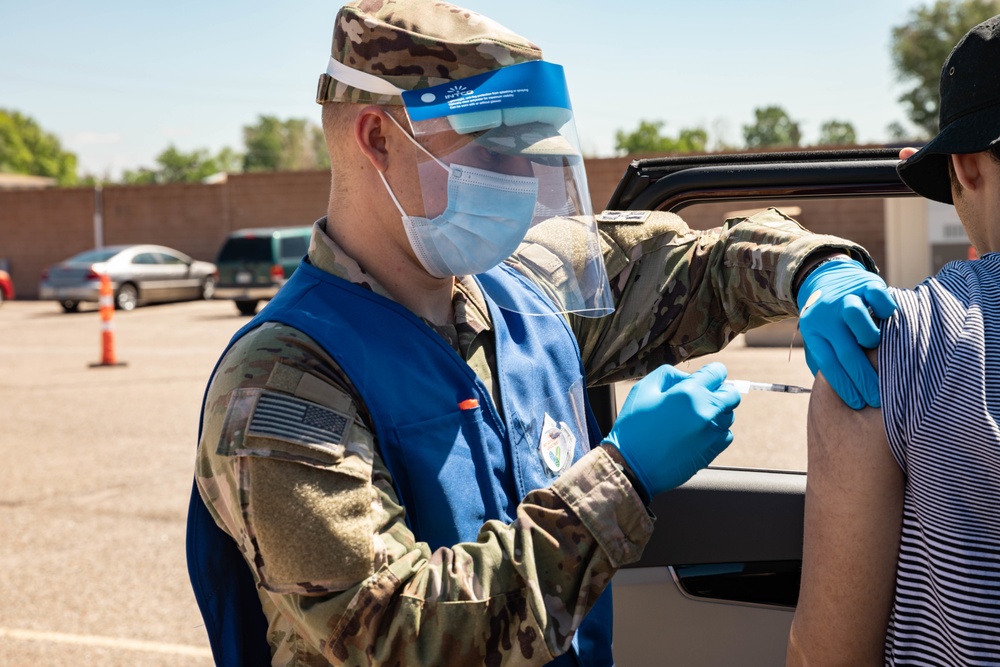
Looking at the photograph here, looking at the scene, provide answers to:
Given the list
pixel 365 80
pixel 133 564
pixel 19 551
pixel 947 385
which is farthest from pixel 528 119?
pixel 19 551

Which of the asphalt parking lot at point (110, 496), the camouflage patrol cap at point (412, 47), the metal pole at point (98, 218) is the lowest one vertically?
the asphalt parking lot at point (110, 496)

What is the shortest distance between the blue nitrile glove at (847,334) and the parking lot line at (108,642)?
9.67ft

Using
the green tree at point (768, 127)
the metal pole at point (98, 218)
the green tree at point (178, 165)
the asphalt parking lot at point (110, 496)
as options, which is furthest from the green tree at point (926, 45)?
the green tree at point (178, 165)

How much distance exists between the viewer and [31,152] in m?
82.6

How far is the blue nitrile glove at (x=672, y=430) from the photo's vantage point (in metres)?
1.45

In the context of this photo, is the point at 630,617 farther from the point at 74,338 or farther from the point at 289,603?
the point at 74,338

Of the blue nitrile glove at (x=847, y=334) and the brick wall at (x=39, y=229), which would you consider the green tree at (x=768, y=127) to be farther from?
the blue nitrile glove at (x=847, y=334)

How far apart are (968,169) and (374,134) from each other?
3.11ft

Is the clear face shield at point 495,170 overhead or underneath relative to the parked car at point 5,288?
overhead

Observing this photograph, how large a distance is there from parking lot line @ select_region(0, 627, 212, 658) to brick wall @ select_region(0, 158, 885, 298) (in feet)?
65.0

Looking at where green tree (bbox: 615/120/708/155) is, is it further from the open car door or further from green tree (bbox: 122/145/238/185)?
the open car door

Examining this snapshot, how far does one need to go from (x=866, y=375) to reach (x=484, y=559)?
0.58 m

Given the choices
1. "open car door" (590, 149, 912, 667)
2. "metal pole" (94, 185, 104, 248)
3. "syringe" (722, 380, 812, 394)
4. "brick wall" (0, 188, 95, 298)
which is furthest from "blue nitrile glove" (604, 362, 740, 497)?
"brick wall" (0, 188, 95, 298)

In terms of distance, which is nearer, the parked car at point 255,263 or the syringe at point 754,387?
the syringe at point 754,387
